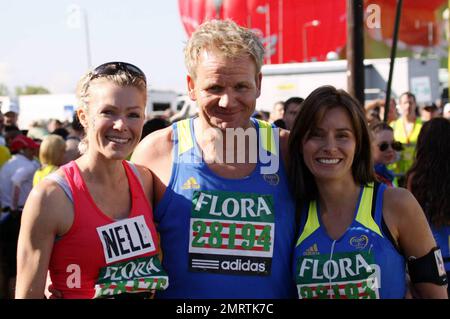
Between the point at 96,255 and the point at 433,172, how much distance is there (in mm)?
2338

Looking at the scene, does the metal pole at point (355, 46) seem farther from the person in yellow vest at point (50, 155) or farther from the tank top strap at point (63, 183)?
the tank top strap at point (63, 183)

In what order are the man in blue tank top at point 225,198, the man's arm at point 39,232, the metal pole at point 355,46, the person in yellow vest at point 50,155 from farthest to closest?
the person in yellow vest at point 50,155, the metal pole at point 355,46, the man in blue tank top at point 225,198, the man's arm at point 39,232

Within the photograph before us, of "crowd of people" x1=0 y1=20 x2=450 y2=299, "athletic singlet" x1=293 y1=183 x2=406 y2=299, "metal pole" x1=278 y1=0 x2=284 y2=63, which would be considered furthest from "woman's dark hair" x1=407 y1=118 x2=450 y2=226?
"metal pole" x1=278 y1=0 x2=284 y2=63

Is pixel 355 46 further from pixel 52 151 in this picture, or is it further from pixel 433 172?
pixel 52 151

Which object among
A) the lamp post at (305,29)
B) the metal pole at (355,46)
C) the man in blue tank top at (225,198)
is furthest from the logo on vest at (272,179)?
the lamp post at (305,29)

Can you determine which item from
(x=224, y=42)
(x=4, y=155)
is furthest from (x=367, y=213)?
(x=4, y=155)

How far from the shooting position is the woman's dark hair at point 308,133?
240cm

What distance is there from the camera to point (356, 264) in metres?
2.27

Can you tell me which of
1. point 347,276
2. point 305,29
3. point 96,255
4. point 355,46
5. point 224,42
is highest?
point 305,29

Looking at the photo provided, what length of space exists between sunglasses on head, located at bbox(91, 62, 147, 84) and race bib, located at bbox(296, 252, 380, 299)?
1017 millimetres

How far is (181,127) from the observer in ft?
8.75
